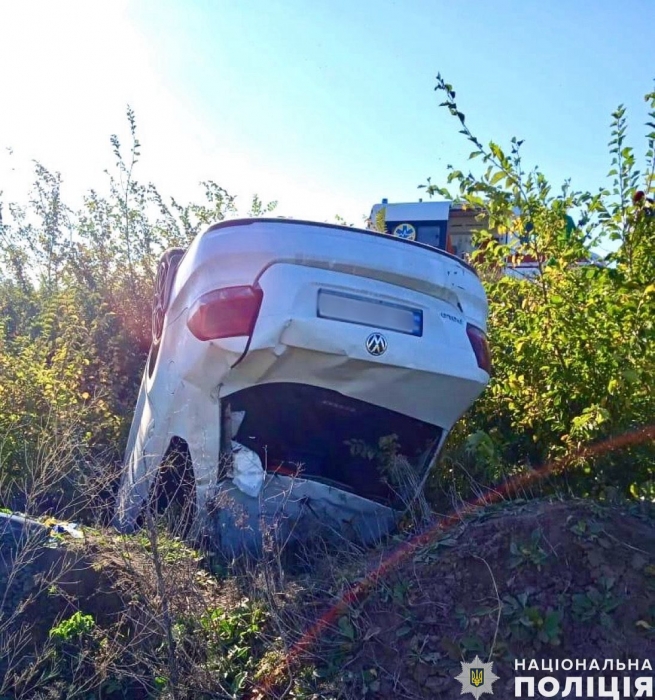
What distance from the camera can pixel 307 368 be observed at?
11.1 feet

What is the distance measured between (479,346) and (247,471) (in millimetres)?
1291

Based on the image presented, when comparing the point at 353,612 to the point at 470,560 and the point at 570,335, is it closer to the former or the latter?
the point at 470,560

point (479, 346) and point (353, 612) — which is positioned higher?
point (479, 346)

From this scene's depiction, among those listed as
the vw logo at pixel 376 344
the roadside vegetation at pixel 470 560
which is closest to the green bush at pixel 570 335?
the roadside vegetation at pixel 470 560

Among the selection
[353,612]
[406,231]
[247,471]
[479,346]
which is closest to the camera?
[353,612]

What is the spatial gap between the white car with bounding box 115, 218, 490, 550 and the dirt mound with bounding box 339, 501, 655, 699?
0.70m

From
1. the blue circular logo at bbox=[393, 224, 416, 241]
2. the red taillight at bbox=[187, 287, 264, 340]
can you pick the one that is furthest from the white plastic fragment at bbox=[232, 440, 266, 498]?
the blue circular logo at bbox=[393, 224, 416, 241]

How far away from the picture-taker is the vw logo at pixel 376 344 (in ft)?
11.0

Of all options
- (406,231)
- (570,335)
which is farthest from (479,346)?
(406,231)

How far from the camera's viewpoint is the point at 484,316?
402 cm

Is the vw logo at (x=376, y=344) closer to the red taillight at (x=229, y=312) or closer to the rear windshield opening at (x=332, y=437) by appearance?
the rear windshield opening at (x=332, y=437)

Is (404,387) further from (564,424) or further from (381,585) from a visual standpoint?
(564,424)

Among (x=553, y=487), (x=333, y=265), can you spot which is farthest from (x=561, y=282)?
(x=333, y=265)

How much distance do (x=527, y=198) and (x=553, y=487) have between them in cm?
161
